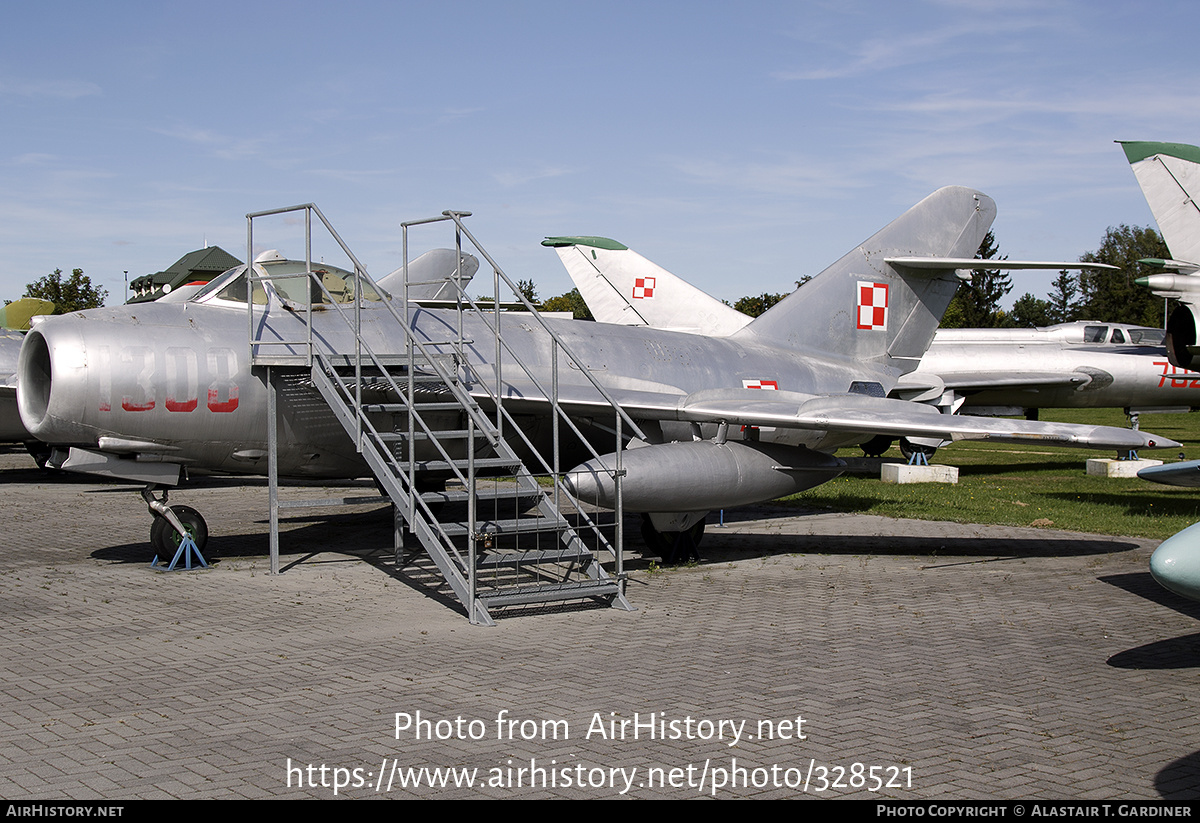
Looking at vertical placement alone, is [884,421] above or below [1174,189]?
below

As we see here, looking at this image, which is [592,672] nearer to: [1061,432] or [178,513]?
[1061,432]

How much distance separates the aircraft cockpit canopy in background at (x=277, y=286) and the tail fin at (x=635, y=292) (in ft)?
29.9

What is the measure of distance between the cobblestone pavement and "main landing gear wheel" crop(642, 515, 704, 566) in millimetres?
345

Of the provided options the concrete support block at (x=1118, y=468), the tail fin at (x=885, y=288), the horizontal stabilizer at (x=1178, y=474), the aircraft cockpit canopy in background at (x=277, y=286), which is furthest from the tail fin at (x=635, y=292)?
the horizontal stabilizer at (x=1178, y=474)

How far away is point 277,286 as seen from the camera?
1123cm

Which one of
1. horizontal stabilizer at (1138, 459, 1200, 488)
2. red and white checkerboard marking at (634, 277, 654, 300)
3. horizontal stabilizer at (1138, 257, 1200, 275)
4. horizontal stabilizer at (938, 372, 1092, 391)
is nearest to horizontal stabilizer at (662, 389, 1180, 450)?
horizontal stabilizer at (1138, 459, 1200, 488)

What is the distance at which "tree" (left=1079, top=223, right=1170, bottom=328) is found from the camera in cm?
7425

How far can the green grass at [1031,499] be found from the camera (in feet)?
A: 49.2

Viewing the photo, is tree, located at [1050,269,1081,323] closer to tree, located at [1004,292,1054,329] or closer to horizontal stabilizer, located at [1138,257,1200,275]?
tree, located at [1004,292,1054,329]

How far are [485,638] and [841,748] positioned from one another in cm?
331

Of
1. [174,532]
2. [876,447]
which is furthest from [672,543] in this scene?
[876,447]

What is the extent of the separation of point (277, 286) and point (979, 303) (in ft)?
257

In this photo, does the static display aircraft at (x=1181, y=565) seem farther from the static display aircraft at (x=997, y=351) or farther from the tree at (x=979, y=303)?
the tree at (x=979, y=303)

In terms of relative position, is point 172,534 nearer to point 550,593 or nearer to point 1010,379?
point 550,593
